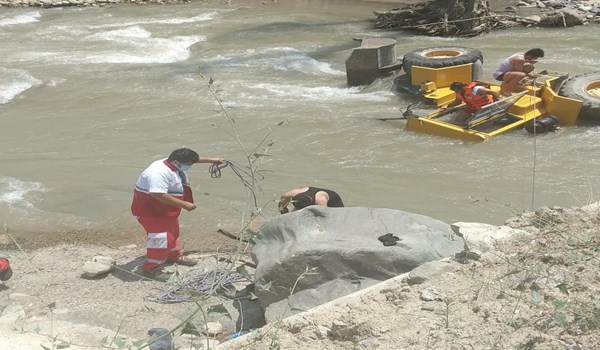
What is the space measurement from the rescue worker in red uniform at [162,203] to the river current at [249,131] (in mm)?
368

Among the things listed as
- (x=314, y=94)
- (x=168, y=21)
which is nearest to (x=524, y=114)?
(x=314, y=94)

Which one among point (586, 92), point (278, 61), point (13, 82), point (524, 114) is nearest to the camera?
point (524, 114)

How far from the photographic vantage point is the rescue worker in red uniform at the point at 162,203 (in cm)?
649

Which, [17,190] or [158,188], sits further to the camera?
[17,190]

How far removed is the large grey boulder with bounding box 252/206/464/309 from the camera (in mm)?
5199

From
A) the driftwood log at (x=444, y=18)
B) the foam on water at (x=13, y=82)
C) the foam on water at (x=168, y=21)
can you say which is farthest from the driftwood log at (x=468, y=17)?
the foam on water at (x=13, y=82)

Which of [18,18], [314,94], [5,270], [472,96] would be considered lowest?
[314,94]

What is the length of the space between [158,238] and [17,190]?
353 centimetres

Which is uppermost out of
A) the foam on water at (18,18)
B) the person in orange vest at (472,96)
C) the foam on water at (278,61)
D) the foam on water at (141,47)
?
the person in orange vest at (472,96)

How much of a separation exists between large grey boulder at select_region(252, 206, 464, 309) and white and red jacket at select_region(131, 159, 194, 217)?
45.9 inches

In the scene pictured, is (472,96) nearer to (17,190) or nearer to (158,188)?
(158,188)

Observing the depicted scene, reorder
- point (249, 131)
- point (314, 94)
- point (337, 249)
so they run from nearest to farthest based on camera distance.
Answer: point (337, 249) → point (249, 131) → point (314, 94)

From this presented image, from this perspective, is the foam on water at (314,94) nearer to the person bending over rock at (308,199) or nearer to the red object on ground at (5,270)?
the person bending over rock at (308,199)

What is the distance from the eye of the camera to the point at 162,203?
665 centimetres
